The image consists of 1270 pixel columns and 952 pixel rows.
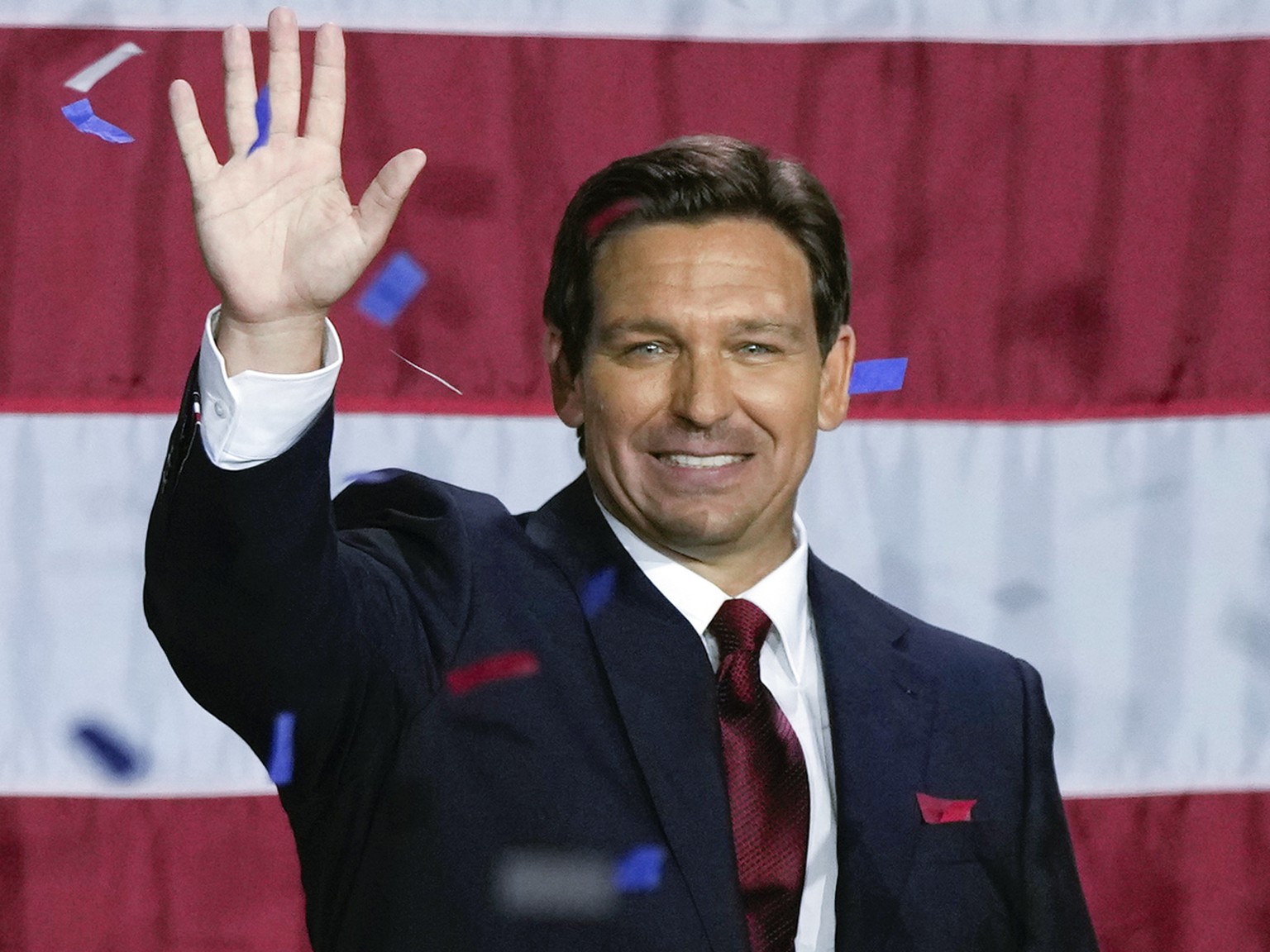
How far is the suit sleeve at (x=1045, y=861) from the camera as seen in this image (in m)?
1.53

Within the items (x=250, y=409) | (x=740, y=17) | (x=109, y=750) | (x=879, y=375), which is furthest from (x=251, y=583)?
(x=740, y=17)

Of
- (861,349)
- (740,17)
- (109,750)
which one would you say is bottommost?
(109,750)

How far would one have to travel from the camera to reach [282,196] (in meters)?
1.15

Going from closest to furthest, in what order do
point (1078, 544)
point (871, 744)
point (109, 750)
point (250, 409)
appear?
point (250, 409) → point (871, 744) → point (109, 750) → point (1078, 544)

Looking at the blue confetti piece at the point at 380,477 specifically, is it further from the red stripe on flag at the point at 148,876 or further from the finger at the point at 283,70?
the red stripe on flag at the point at 148,876

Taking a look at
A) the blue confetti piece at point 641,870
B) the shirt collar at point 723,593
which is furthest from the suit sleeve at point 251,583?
the shirt collar at point 723,593

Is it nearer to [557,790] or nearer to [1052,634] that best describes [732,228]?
[557,790]

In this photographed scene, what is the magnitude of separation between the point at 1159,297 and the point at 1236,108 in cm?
26

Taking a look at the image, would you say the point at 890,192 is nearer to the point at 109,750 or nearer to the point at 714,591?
the point at 714,591

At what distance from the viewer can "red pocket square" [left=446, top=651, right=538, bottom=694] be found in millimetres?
1323

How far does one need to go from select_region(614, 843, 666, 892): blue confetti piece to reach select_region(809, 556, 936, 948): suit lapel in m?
0.16

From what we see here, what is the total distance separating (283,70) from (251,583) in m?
0.32

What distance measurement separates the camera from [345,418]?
2.21 m

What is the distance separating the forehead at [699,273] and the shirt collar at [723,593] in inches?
7.0
